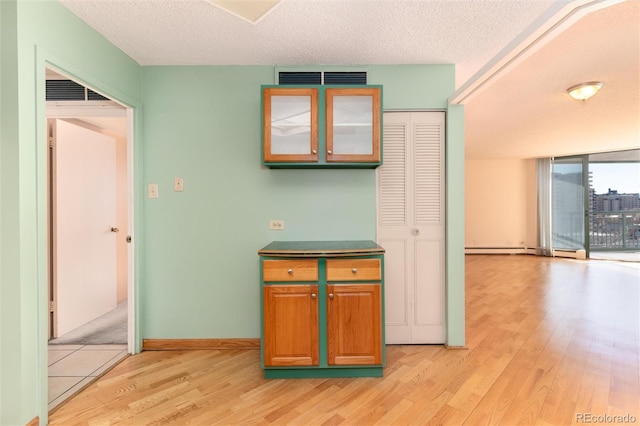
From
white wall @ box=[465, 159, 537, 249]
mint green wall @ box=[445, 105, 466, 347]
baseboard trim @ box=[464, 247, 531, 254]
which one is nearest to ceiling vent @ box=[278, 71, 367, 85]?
mint green wall @ box=[445, 105, 466, 347]

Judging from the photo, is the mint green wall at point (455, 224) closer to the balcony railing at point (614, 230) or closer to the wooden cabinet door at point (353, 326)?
the wooden cabinet door at point (353, 326)

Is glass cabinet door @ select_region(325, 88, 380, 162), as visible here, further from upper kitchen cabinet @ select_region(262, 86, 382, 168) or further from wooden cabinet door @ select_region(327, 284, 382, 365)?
wooden cabinet door @ select_region(327, 284, 382, 365)

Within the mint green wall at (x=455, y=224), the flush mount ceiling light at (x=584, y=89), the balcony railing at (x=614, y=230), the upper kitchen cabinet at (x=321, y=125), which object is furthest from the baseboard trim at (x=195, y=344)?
the balcony railing at (x=614, y=230)

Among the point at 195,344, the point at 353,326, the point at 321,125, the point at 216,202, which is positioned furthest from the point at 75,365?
the point at 321,125

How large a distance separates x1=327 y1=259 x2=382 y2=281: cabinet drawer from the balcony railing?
748 centimetres

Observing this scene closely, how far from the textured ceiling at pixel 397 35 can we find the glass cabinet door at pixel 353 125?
1.32ft

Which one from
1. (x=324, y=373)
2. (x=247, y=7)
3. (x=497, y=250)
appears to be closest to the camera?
(x=247, y=7)

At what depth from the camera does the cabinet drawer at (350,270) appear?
79.0 inches

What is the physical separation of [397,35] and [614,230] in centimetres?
810

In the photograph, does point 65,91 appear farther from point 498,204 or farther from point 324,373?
point 498,204

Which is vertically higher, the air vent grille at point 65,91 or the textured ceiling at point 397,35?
the textured ceiling at point 397,35

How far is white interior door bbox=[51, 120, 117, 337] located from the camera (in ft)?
9.18

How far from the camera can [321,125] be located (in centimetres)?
220

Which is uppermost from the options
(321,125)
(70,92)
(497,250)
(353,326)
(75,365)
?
(70,92)
